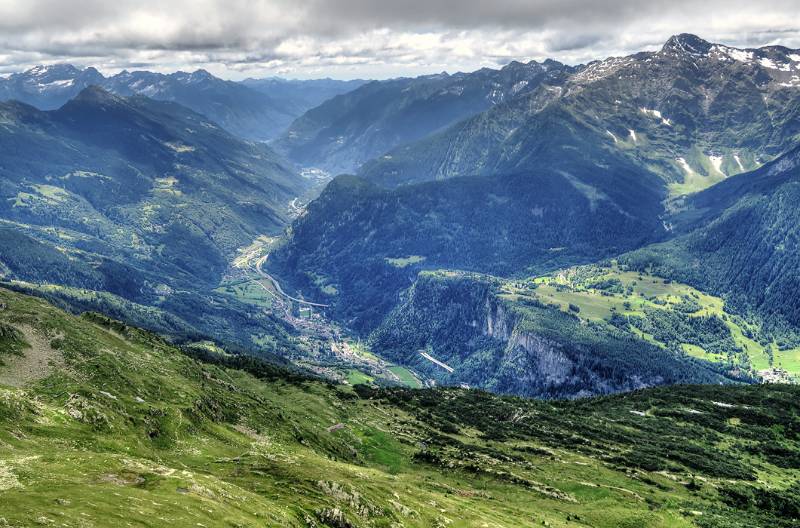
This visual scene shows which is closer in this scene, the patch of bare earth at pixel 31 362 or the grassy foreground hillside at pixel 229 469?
the grassy foreground hillside at pixel 229 469

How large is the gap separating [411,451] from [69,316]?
105069 millimetres

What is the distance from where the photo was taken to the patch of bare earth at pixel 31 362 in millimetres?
131875

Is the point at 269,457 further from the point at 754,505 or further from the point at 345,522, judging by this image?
the point at 754,505

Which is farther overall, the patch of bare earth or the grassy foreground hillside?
the patch of bare earth

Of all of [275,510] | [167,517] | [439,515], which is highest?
[167,517]

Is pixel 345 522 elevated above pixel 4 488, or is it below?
below

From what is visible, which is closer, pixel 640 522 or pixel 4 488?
pixel 4 488

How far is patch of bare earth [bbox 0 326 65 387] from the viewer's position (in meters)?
132

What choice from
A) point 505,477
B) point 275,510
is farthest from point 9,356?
point 505,477

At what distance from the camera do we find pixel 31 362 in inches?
5600

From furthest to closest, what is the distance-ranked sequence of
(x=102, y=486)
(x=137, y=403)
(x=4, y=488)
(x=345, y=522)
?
(x=137, y=403) → (x=345, y=522) → (x=102, y=486) → (x=4, y=488)

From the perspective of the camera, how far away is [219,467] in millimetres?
115188

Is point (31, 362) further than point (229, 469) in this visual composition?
Yes

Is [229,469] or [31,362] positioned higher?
[31,362]
